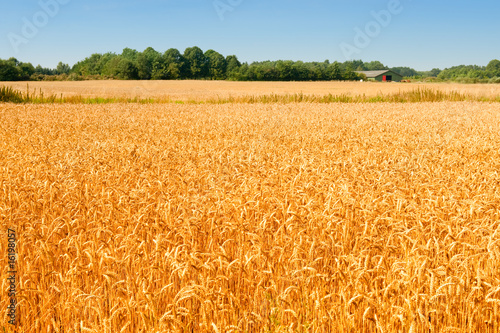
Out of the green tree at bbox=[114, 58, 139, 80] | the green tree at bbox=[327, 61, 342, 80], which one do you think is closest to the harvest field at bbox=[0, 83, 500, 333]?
the green tree at bbox=[114, 58, 139, 80]

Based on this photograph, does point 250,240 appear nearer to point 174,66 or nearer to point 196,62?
point 174,66

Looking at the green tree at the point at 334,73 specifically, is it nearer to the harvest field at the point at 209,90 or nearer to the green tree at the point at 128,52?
the harvest field at the point at 209,90

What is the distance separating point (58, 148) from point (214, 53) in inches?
5200

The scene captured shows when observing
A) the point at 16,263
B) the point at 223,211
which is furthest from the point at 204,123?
the point at 16,263

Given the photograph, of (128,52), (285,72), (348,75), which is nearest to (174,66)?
(285,72)

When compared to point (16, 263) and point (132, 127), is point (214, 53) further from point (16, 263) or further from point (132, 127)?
point (16, 263)

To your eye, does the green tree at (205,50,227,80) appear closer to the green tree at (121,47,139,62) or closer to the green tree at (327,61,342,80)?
the green tree at (327,61,342,80)

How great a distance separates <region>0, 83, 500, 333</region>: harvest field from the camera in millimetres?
2984

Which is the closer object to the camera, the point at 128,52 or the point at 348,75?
the point at 348,75

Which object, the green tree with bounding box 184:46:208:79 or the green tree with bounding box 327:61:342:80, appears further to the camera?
the green tree with bounding box 184:46:208:79

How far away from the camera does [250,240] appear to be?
12.5ft

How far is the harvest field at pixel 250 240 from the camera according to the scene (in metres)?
2.98

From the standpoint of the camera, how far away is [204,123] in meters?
15.1

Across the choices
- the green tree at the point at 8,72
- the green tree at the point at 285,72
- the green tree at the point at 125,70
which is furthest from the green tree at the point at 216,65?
the green tree at the point at 8,72
